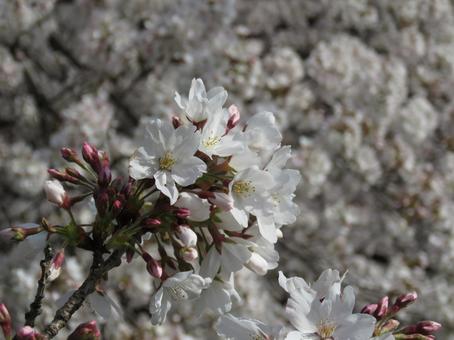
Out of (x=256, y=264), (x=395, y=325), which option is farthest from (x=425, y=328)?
(x=256, y=264)

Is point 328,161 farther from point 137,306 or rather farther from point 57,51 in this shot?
point 57,51

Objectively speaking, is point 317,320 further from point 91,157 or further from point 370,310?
point 91,157

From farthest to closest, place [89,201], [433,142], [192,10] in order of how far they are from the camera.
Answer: [433,142] → [192,10] → [89,201]

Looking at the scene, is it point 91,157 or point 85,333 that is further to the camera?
point 91,157

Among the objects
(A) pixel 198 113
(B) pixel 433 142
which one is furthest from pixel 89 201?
(B) pixel 433 142

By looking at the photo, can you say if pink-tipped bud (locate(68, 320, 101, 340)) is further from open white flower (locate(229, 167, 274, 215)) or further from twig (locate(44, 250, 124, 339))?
open white flower (locate(229, 167, 274, 215))

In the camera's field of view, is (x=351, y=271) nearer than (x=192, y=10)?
No

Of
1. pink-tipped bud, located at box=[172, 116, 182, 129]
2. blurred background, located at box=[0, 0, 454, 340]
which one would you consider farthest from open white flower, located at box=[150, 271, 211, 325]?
blurred background, located at box=[0, 0, 454, 340]
